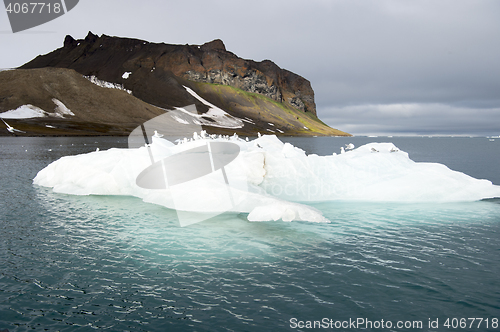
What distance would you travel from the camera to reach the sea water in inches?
303

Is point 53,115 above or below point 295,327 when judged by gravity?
above

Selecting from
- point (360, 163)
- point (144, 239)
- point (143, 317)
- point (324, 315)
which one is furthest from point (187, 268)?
point (360, 163)

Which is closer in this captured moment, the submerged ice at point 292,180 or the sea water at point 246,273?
the sea water at point 246,273

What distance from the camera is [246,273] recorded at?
32.9ft

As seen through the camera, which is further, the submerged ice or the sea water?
the submerged ice

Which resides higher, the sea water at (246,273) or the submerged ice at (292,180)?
the submerged ice at (292,180)

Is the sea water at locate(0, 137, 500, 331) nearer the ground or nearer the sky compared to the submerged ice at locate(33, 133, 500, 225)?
nearer the ground

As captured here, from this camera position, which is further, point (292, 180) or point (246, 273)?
point (292, 180)

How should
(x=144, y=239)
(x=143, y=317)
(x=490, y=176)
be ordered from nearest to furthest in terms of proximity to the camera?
(x=143, y=317)
(x=144, y=239)
(x=490, y=176)

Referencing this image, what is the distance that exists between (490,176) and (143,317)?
44.0 m

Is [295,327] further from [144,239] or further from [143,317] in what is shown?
[144,239]

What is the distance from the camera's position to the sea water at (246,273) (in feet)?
25.2

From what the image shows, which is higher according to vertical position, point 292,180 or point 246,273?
point 292,180

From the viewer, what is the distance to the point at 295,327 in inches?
292
